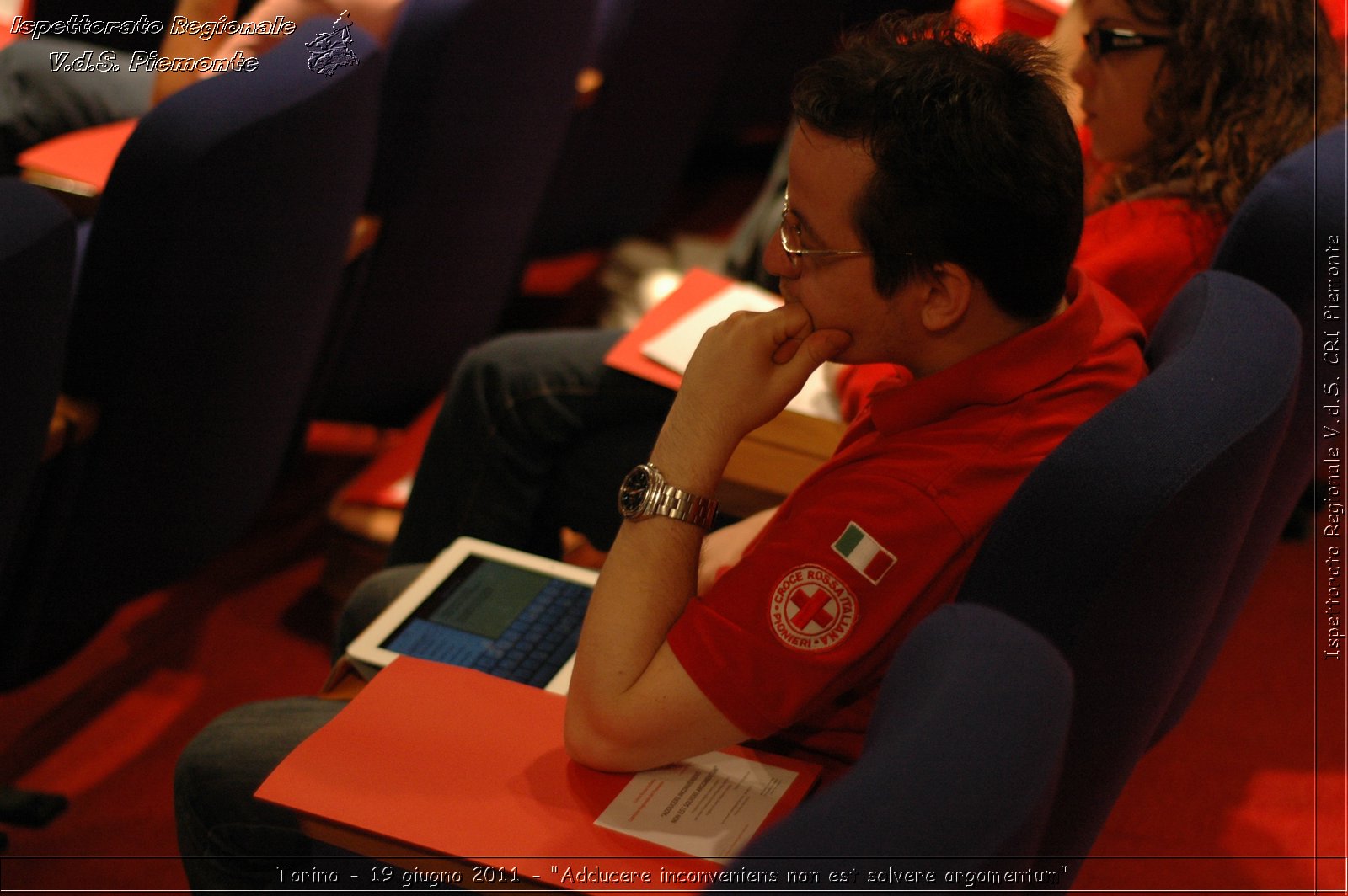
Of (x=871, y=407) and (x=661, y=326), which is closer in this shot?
(x=871, y=407)

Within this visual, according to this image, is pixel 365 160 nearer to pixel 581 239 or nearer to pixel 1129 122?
pixel 1129 122

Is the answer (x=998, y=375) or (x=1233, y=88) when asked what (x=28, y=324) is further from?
(x=1233, y=88)

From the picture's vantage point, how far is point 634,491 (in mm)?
1056

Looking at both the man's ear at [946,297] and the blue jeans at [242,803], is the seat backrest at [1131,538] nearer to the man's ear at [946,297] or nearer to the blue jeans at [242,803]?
the man's ear at [946,297]

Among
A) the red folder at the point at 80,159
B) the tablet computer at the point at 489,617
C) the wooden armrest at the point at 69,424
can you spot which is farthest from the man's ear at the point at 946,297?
the red folder at the point at 80,159

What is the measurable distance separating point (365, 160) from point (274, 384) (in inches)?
12.8

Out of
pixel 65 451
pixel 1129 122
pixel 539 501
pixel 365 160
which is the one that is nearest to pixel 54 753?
pixel 65 451

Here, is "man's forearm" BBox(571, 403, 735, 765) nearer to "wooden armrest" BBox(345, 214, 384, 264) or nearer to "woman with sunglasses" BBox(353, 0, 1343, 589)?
"woman with sunglasses" BBox(353, 0, 1343, 589)

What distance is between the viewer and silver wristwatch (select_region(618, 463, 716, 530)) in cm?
103

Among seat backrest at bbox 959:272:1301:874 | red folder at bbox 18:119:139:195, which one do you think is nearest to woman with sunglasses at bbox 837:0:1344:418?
seat backrest at bbox 959:272:1301:874

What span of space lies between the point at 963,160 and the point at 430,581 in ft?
2.23

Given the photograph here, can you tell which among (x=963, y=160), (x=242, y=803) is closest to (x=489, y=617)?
(x=242, y=803)

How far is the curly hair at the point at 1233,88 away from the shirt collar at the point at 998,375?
17.4 inches

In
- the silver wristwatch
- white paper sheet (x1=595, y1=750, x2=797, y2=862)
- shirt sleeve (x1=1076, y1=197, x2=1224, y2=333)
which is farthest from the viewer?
shirt sleeve (x1=1076, y1=197, x2=1224, y2=333)
